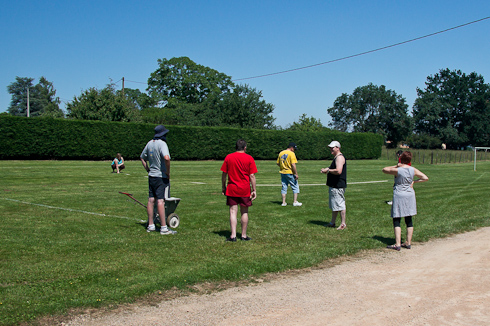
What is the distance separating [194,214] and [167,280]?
508 centimetres

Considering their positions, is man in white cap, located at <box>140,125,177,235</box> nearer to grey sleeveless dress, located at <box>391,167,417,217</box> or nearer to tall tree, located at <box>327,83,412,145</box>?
grey sleeveless dress, located at <box>391,167,417,217</box>

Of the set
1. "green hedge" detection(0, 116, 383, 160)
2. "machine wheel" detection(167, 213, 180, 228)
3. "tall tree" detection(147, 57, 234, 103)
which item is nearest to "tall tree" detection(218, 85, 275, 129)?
"green hedge" detection(0, 116, 383, 160)

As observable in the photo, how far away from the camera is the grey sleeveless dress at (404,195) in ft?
24.8

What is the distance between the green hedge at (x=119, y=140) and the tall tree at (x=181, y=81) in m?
35.3

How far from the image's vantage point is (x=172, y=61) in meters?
77.5

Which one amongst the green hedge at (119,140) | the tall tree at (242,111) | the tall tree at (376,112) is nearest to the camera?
the green hedge at (119,140)

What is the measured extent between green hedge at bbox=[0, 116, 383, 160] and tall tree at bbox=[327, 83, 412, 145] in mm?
48008

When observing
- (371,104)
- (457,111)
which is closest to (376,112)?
(371,104)

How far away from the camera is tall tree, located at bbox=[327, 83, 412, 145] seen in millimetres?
90225

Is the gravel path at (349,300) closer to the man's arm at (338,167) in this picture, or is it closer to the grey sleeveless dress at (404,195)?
the grey sleeveless dress at (404,195)

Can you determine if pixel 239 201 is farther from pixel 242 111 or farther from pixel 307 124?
pixel 307 124

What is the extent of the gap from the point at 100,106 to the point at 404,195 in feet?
114

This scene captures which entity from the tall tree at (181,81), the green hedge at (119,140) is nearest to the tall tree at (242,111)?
the green hedge at (119,140)

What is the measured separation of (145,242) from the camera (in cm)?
750
